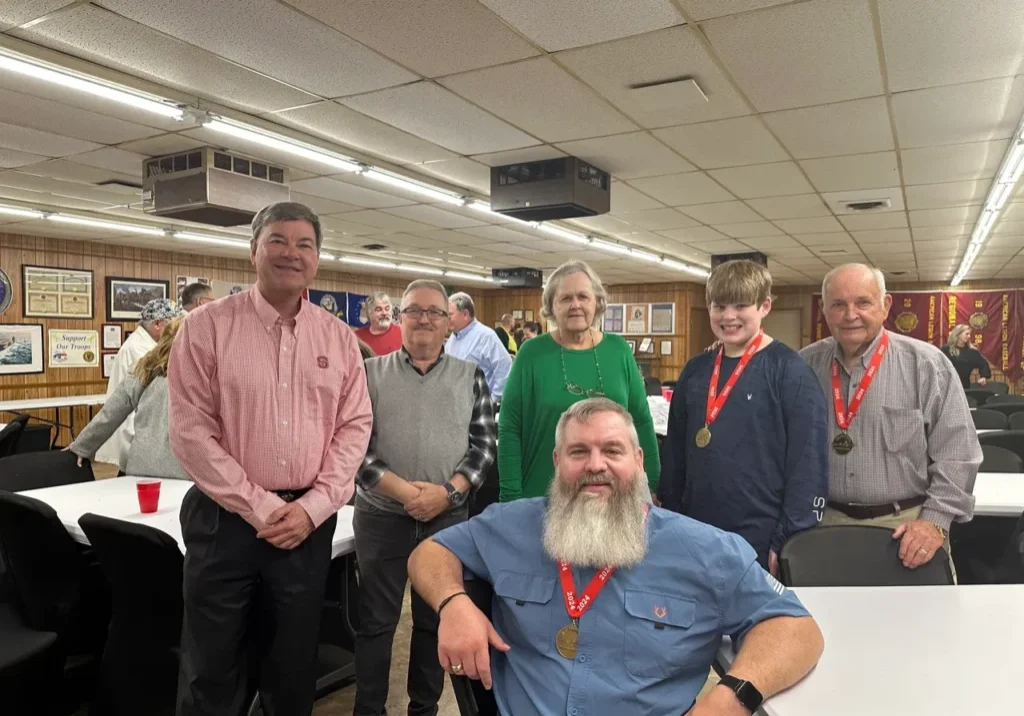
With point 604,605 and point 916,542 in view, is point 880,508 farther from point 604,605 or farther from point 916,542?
point 604,605

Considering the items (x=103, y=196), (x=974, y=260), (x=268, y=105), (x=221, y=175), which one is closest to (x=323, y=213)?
(x=103, y=196)

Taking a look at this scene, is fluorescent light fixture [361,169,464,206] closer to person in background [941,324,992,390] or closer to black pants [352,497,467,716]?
black pants [352,497,467,716]

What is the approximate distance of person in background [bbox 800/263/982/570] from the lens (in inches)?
88.5

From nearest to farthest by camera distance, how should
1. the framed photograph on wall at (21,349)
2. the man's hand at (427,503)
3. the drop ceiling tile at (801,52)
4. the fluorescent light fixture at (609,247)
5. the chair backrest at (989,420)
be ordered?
the man's hand at (427,503) → the drop ceiling tile at (801,52) → the chair backrest at (989,420) → the framed photograph on wall at (21,349) → the fluorescent light fixture at (609,247)

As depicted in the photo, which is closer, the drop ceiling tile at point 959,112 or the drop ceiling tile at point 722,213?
the drop ceiling tile at point 959,112

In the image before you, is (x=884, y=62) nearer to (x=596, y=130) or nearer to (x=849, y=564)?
(x=596, y=130)

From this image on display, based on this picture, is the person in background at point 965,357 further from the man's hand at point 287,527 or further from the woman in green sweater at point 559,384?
the man's hand at point 287,527

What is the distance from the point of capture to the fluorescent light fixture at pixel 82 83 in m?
3.42

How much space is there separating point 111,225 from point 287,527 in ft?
26.0

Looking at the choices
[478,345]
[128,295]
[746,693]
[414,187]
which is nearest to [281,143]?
[414,187]

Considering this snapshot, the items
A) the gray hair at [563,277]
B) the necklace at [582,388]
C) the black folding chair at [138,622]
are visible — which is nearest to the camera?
the black folding chair at [138,622]

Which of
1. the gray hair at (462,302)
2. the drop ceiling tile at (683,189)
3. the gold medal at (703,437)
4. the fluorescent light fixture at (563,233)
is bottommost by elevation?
the gold medal at (703,437)

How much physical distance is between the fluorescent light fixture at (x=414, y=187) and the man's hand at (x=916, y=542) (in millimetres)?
4605

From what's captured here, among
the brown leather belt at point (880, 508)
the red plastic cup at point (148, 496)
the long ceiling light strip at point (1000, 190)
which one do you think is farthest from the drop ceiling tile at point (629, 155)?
the red plastic cup at point (148, 496)
